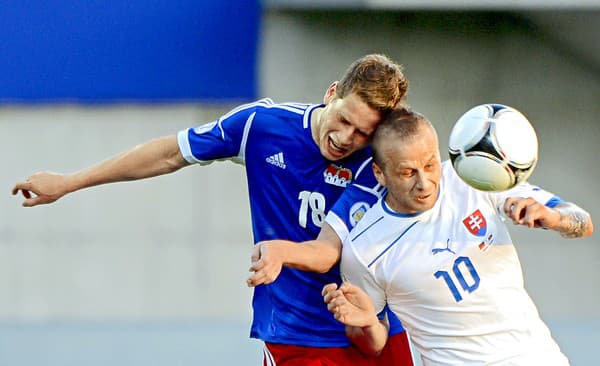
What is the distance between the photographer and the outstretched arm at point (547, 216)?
3.47 metres

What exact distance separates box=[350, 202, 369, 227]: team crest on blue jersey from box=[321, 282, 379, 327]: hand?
26 centimetres

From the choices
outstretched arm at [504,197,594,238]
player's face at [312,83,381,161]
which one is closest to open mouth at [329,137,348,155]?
player's face at [312,83,381,161]

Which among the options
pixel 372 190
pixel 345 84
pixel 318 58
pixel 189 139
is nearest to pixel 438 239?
pixel 372 190

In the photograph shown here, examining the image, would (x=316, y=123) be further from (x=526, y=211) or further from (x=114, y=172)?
(x=526, y=211)

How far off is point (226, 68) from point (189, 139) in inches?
129

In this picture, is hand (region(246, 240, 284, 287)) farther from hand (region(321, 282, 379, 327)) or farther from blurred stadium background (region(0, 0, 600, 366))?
blurred stadium background (region(0, 0, 600, 366))

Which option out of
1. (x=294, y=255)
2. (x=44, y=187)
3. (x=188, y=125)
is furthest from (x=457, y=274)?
(x=188, y=125)

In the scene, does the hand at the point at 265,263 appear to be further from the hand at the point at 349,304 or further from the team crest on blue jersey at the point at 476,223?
the team crest on blue jersey at the point at 476,223

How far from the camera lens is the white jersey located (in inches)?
148

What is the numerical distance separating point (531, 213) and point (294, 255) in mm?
794

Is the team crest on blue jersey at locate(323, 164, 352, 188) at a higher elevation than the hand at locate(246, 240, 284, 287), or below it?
higher

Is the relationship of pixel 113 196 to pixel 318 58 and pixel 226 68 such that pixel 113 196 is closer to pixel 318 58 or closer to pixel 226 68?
pixel 226 68

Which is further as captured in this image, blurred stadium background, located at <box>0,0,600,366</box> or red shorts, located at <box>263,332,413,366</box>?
blurred stadium background, located at <box>0,0,600,366</box>

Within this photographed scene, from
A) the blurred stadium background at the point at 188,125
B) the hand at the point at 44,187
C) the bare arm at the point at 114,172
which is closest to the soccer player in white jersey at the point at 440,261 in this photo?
the bare arm at the point at 114,172
